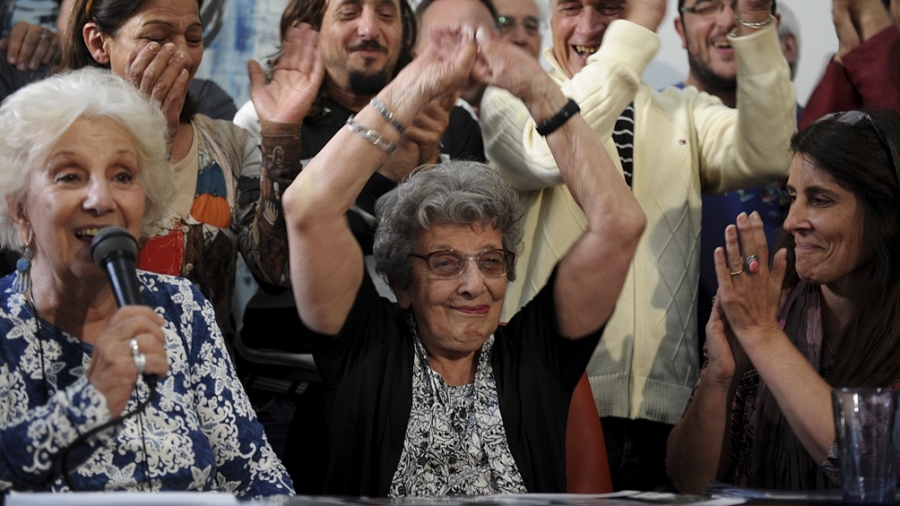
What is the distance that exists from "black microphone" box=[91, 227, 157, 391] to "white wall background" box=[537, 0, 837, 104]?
2198 mm

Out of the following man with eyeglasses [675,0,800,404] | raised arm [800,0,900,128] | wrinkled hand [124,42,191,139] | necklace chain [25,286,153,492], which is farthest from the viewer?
man with eyeglasses [675,0,800,404]

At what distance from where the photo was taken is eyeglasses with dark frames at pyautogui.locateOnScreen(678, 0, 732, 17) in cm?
323

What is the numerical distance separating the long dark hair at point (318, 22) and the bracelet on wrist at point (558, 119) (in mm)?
797

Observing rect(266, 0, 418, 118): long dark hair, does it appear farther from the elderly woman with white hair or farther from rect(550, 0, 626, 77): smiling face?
the elderly woman with white hair

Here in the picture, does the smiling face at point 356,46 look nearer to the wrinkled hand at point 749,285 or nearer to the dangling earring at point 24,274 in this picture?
the wrinkled hand at point 749,285

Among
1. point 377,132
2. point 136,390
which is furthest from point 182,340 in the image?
point 377,132

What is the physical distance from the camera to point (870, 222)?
89.7 inches

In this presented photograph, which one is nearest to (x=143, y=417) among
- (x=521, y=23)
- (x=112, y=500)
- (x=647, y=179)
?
(x=112, y=500)

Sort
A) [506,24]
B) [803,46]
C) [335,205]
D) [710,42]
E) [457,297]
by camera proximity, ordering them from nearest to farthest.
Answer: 1. [335,205]
2. [457,297]
3. [506,24]
4. [710,42]
5. [803,46]

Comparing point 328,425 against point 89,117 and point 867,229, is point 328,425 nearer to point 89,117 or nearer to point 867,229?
point 89,117

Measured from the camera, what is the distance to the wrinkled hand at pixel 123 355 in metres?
1.49

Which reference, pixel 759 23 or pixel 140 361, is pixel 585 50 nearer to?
pixel 759 23

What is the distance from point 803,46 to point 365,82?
1.48m

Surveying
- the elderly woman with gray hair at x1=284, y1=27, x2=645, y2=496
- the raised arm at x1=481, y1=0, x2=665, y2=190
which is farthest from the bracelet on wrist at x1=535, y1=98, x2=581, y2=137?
the raised arm at x1=481, y1=0, x2=665, y2=190
